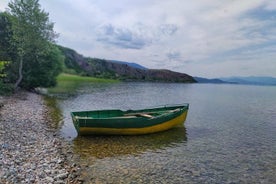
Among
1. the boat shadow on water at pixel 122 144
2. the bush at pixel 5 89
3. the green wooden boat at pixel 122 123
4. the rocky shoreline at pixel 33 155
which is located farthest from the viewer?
the bush at pixel 5 89

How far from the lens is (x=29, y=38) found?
38062 mm

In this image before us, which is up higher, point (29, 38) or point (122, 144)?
point (29, 38)

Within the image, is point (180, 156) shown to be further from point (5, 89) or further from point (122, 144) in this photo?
point (5, 89)

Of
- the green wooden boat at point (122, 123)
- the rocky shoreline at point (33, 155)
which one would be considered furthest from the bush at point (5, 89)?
the green wooden boat at point (122, 123)

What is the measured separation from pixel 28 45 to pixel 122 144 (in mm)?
28016

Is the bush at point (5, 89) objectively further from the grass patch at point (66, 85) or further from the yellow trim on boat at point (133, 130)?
the yellow trim on boat at point (133, 130)

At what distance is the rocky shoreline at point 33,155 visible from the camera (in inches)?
413

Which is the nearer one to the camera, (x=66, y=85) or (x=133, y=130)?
(x=133, y=130)

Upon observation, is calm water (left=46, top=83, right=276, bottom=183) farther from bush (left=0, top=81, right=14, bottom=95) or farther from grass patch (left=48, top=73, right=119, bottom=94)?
grass patch (left=48, top=73, right=119, bottom=94)

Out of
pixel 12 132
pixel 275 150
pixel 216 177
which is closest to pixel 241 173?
pixel 216 177

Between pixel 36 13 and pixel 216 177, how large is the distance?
35.4 meters

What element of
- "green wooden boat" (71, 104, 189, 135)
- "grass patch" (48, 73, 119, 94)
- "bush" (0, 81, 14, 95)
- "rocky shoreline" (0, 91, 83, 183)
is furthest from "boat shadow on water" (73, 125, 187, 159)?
"grass patch" (48, 73, 119, 94)

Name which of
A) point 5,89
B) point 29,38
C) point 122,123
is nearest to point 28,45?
point 29,38

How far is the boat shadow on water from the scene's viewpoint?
52.7 feet
